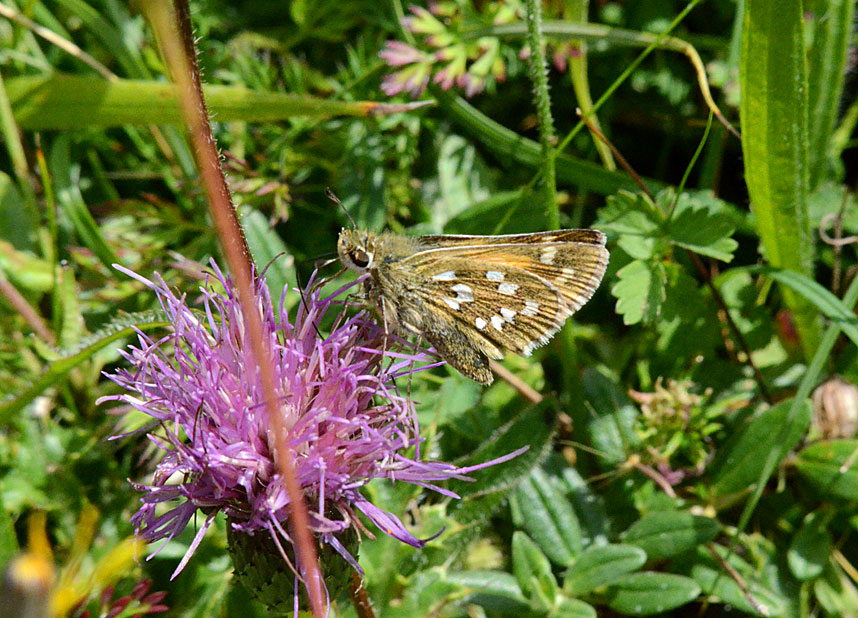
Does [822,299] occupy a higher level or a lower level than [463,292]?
lower

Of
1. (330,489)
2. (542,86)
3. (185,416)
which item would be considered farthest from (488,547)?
(542,86)

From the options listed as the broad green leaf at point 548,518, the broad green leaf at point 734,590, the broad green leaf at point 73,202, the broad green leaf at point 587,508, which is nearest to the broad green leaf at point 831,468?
the broad green leaf at point 734,590

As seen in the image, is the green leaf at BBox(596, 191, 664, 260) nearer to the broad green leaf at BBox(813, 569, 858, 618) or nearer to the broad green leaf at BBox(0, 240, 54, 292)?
the broad green leaf at BBox(813, 569, 858, 618)

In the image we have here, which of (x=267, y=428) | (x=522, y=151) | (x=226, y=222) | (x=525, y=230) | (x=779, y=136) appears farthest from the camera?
(x=522, y=151)

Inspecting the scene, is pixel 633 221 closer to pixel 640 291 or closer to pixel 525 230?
pixel 640 291

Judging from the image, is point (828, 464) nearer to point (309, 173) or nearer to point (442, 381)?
point (442, 381)

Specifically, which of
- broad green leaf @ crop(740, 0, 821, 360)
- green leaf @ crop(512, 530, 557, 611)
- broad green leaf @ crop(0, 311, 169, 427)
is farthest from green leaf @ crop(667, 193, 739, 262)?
broad green leaf @ crop(0, 311, 169, 427)

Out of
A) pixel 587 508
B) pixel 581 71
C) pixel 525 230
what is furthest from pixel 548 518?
pixel 581 71
